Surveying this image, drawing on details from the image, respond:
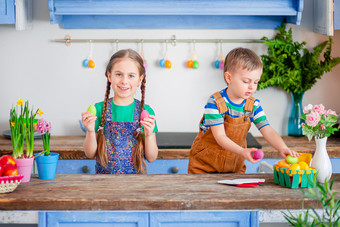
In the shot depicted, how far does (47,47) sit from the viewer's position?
140 inches

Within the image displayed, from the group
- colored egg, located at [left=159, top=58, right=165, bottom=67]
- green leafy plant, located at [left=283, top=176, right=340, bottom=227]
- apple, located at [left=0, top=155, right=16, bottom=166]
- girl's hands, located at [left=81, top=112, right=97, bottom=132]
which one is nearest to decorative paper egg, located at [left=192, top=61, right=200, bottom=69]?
colored egg, located at [left=159, top=58, right=165, bottom=67]

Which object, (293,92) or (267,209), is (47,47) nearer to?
(293,92)

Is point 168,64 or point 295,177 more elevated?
point 168,64

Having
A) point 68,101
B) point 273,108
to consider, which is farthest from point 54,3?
point 273,108

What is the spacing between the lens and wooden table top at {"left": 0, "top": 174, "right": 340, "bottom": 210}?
170 centimetres

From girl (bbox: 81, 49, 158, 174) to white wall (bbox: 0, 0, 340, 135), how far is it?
1.23 metres

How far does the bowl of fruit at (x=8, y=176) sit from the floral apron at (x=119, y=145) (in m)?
0.57

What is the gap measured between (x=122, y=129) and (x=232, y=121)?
54 centimetres

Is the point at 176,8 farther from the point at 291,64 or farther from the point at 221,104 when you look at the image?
the point at 221,104

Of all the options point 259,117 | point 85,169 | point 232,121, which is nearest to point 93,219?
point 232,121

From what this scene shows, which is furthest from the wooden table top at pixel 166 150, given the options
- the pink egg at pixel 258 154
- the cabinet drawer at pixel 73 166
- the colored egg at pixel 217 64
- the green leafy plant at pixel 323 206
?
the green leafy plant at pixel 323 206

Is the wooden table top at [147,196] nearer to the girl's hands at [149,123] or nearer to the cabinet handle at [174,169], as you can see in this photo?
the girl's hands at [149,123]

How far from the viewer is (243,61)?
2166mm

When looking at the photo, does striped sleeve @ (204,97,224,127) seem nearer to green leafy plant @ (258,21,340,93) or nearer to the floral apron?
the floral apron
